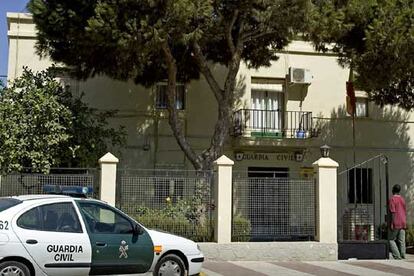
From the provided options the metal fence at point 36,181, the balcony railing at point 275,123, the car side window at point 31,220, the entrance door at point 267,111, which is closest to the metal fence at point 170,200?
the metal fence at point 36,181

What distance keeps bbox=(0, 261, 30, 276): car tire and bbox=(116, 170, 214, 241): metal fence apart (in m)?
5.69

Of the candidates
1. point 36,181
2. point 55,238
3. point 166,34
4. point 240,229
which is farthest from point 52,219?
point 166,34

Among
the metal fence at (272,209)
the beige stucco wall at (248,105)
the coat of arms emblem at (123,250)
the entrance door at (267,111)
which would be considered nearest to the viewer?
the coat of arms emblem at (123,250)

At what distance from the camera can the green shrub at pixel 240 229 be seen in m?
15.2

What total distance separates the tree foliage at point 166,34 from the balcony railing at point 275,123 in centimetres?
298

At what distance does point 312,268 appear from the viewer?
14.0 metres

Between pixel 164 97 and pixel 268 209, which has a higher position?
pixel 164 97

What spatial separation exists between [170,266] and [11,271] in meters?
2.67

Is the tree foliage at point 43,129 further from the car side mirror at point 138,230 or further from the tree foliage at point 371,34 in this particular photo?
the tree foliage at point 371,34

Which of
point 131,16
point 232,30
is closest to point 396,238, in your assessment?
point 232,30

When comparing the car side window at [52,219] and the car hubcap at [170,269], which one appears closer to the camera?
the car side window at [52,219]

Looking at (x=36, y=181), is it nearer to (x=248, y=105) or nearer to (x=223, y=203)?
(x=223, y=203)

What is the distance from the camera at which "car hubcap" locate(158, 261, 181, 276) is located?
34.1ft

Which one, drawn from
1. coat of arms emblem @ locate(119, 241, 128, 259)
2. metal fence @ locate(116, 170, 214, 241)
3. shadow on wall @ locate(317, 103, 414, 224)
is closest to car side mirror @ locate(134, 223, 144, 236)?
coat of arms emblem @ locate(119, 241, 128, 259)
